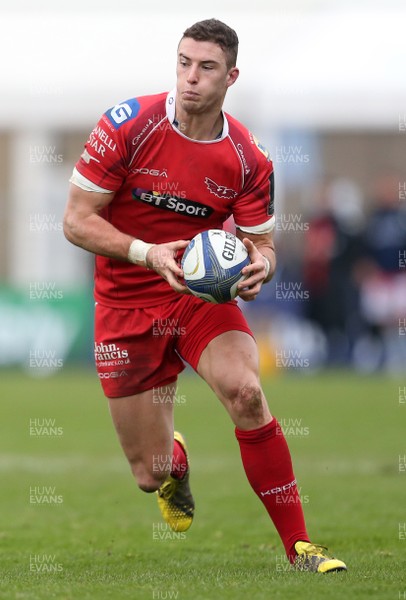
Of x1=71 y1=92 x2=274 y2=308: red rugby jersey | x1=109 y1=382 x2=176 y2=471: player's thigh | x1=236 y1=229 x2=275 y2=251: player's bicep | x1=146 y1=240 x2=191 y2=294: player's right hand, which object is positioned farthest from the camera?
x1=109 y1=382 x2=176 y2=471: player's thigh

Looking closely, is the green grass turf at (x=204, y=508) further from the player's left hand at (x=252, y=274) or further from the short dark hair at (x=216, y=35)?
the short dark hair at (x=216, y=35)

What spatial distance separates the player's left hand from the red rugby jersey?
44 cm

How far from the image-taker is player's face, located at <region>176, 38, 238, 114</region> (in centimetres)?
632

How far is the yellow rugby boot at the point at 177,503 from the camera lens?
7570 millimetres

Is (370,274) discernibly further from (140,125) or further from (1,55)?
(140,125)

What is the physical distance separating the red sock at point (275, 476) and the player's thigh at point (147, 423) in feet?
2.66

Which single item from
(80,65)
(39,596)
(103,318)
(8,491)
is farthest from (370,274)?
(39,596)

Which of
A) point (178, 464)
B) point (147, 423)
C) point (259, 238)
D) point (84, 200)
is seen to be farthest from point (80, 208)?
point (178, 464)

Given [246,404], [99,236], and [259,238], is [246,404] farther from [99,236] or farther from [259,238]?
[99,236]

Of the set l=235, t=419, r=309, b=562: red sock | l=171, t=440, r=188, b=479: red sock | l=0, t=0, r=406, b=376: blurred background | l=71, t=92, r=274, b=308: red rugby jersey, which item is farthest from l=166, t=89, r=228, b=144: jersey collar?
l=0, t=0, r=406, b=376: blurred background

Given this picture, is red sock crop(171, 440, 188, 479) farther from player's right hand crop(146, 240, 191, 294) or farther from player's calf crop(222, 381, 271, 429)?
player's right hand crop(146, 240, 191, 294)

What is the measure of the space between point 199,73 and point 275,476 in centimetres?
209

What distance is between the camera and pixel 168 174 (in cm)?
658

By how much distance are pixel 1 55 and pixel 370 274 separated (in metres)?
8.46
